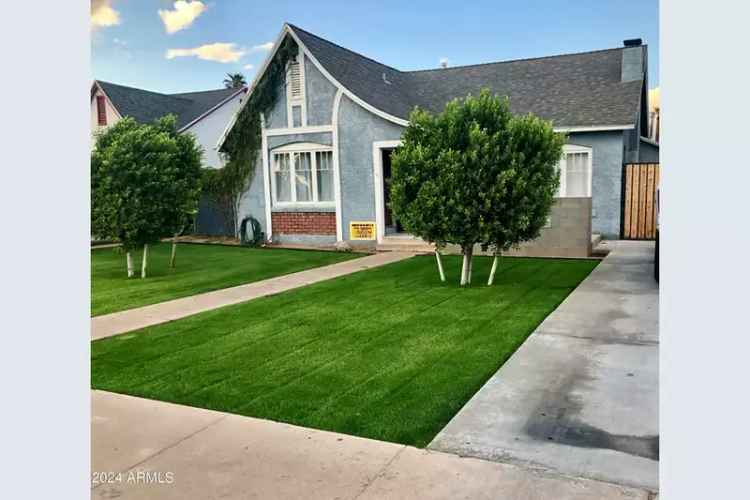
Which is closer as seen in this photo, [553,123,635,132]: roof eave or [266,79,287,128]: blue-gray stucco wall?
[553,123,635,132]: roof eave

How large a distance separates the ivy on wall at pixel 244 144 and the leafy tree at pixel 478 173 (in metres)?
7.47

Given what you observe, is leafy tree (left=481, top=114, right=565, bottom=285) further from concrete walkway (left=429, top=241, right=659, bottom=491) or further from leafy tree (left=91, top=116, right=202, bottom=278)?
leafy tree (left=91, top=116, right=202, bottom=278)

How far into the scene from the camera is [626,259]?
35.1ft

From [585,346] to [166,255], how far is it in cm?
1098

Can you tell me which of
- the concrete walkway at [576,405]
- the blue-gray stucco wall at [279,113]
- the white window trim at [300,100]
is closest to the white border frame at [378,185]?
the white window trim at [300,100]

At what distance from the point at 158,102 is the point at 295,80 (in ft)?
45.6

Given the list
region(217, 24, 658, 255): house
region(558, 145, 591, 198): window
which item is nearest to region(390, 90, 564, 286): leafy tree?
region(217, 24, 658, 255): house

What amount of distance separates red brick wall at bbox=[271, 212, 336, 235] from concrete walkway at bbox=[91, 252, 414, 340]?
11.8ft

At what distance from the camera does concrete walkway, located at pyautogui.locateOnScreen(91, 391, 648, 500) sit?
2850 mm

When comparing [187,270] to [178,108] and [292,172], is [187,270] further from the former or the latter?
[178,108]

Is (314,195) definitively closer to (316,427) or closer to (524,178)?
(524,178)

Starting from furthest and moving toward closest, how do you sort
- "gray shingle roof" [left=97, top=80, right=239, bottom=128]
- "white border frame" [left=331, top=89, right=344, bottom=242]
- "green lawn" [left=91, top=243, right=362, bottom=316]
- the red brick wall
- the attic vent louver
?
"gray shingle roof" [left=97, top=80, right=239, bottom=128], the red brick wall, the attic vent louver, "white border frame" [left=331, top=89, right=344, bottom=242], "green lawn" [left=91, top=243, right=362, bottom=316]

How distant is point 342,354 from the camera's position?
5266 millimetres

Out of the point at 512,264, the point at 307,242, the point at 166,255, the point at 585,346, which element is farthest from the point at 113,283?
the point at 585,346
